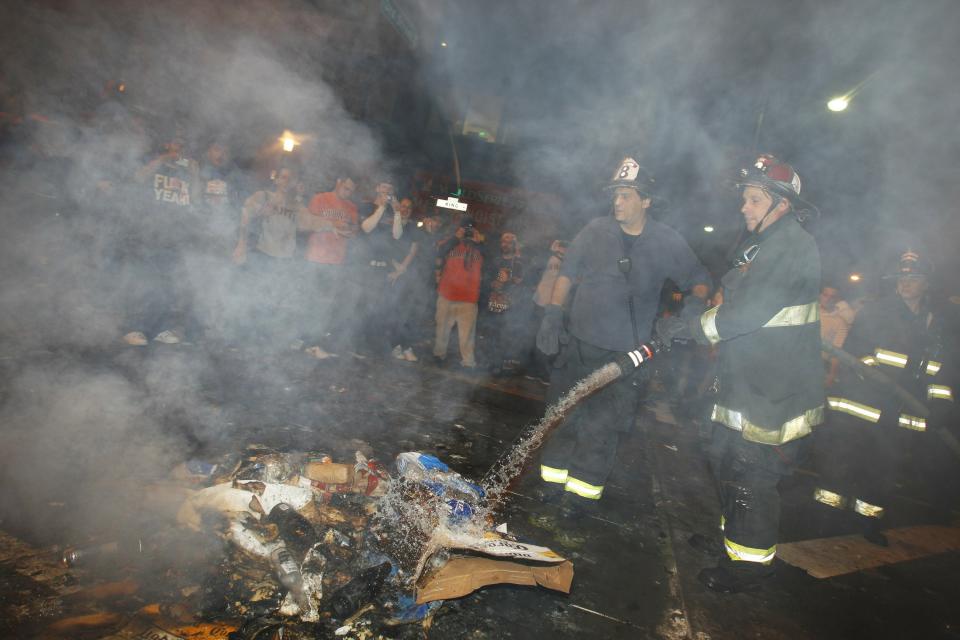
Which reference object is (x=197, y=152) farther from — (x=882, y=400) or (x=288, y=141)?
(x=882, y=400)

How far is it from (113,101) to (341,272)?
103 inches

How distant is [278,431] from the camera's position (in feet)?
10.3

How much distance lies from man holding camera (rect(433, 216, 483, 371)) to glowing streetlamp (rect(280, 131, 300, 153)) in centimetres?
258

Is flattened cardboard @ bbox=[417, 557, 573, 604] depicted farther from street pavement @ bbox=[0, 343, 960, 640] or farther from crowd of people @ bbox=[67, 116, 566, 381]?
crowd of people @ bbox=[67, 116, 566, 381]

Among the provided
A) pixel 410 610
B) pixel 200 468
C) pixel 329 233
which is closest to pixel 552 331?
pixel 410 610

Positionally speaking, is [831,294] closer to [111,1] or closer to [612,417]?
[612,417]

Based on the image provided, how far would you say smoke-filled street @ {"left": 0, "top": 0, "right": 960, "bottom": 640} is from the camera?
6.50 feet

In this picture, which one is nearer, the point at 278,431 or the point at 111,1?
the point at 278,431

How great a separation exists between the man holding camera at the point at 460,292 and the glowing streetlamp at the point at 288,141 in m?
2.58

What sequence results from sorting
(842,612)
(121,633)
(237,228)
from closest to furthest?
(121,633) → (842,612) → (237,228)

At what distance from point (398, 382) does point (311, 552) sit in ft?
9.77

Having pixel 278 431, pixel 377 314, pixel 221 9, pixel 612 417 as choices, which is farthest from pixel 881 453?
pixel 221 9

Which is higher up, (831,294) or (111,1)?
(111,1)

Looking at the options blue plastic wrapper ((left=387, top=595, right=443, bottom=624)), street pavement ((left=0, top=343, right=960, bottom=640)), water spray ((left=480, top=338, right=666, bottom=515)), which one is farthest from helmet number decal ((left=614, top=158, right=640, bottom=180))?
blue plastic wrapper ((left=387, top=595, right=443, bottom=624))
